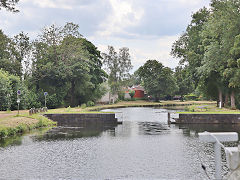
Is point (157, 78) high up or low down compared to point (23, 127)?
up

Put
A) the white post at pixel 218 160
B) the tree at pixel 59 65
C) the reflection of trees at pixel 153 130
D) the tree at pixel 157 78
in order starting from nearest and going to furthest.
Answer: the white post at pixel 218 160
the reflection of trees at pixel 153 130
the tree at pixel 59 65
the tree at pixel 157 78

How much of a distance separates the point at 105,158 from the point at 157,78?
78783mm

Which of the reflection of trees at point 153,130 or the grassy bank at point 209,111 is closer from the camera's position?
the reflection of trees at point 153,130

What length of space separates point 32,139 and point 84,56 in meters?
32.7

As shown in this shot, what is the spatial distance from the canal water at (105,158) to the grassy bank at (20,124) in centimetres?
188

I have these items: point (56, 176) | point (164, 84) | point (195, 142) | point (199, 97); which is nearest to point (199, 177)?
point (56, 176)

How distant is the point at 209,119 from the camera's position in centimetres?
3181

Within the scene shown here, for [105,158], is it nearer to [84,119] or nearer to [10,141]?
[10,141]

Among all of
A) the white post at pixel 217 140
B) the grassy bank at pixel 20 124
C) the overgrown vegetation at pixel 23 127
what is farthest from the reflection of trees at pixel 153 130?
the white post at pixel 217 140

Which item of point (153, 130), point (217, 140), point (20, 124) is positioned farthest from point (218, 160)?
point (20, 124)

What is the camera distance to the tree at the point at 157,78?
9269 cm

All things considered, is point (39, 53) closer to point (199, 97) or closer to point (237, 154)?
point (237, 154)

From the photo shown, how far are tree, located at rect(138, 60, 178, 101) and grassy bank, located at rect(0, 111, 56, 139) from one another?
63.0m

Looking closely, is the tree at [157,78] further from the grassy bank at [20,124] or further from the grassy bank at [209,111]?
the grassy bank at [20,124]
